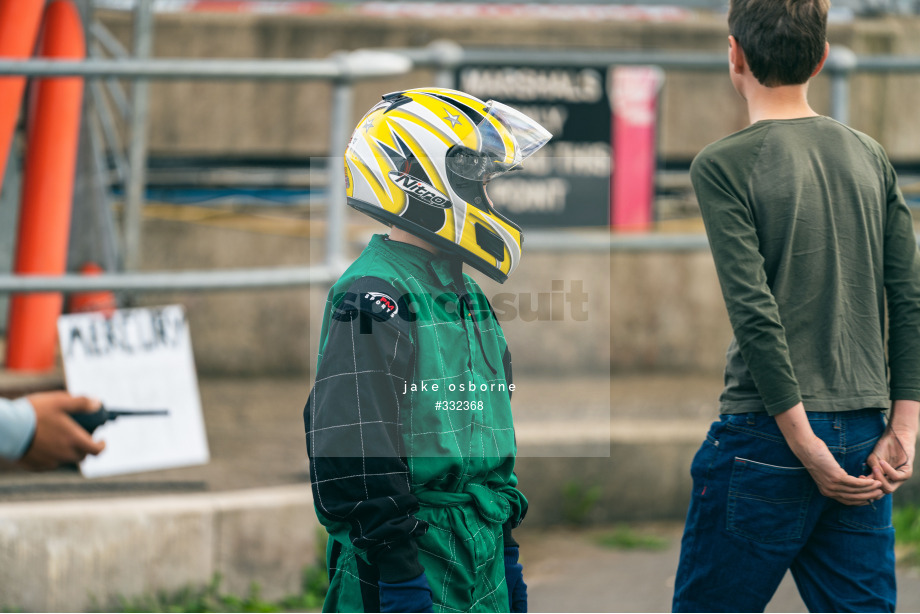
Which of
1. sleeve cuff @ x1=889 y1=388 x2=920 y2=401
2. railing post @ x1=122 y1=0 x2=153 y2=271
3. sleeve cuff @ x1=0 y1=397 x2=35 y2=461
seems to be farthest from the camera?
railing post @ x1=122 y1=0 x2=153 y2=271

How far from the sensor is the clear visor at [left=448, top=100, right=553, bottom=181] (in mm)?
1914

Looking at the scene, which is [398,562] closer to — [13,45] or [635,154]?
[13,45]

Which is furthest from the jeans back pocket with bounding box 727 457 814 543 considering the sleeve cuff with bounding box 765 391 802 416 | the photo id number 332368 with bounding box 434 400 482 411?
the photo id number 332368 with bounding box 434 400 482 411

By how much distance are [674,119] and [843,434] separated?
13.7 feet

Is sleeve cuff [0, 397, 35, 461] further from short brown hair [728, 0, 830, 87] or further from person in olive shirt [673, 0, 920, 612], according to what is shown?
short brown hair [728, 0, 830, 87]

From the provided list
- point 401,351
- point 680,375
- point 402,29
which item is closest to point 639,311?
point 680,375

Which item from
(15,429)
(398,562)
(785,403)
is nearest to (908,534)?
(785,403)

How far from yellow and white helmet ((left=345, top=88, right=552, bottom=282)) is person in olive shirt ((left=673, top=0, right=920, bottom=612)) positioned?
0.59 metres

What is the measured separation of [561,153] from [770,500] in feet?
9.12

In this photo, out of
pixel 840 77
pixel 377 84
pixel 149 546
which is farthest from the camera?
pixel 377 84

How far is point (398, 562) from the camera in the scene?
1743mm

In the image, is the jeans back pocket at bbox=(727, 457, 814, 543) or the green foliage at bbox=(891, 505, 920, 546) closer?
the jeans back pocket at bbox=(727, 457, 814, 543)

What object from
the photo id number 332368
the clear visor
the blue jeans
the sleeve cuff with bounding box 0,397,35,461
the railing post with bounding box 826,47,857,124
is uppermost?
the railing post with bounding box 826,47,857,124

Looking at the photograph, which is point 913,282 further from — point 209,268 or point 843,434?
point 209,268
